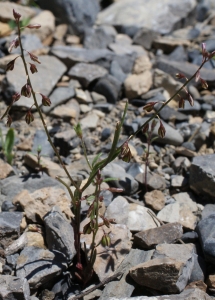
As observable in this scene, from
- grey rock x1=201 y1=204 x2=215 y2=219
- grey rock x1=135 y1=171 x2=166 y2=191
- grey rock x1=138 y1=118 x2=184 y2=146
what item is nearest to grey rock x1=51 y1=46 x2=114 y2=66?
grey rock x1=138 y1=118 x2=184 y2=146

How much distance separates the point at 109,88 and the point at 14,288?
257cm

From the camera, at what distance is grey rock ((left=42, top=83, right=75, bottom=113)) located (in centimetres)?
451

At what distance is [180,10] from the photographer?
6.59 meters

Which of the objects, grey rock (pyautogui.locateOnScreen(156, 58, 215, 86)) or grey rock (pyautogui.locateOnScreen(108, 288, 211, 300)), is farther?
grey rock (pyautogui.locateOnScreen(156, 58, 215, 86))

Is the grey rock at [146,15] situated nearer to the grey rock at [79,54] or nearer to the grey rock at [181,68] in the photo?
the grey rock at [79,54]

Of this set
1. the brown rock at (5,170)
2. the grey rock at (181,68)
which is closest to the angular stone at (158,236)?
the brown rock at (5,170)

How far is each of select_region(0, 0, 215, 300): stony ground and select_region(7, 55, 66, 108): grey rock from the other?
0.04 ft

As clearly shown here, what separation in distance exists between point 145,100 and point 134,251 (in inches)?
82.8

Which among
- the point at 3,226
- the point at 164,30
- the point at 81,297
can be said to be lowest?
the point at 81,297

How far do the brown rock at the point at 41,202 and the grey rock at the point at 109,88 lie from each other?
1655mm

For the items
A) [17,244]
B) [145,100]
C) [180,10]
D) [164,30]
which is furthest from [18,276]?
[180,10]

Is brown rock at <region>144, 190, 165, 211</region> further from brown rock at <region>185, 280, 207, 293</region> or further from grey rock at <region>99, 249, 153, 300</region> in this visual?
brown rock at <region>185, 280, 207, 293</region>

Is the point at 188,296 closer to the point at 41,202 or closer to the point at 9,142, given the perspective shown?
the point at 41,202

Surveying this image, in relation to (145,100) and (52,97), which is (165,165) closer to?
(145,100)
